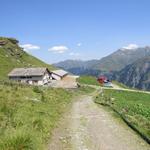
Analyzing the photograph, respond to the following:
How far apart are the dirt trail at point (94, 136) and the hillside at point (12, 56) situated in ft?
343

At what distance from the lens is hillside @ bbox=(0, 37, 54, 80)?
137000mm

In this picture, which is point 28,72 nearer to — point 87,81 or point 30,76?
point 30,76

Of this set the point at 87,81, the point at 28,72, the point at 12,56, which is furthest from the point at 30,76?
the point at 12,56

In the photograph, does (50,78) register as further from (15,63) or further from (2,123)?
(2,123)

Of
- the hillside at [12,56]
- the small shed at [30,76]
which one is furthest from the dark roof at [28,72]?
the hillside at [12,56]

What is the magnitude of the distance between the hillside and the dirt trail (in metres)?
104

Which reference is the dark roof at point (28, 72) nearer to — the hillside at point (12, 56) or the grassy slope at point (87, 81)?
the grassy slope at point (87, 81)

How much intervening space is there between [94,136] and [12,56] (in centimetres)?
13789

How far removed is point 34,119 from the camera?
76.9ft

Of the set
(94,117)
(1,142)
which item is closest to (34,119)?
(1,142)

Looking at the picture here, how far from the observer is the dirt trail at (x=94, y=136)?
19945 mm

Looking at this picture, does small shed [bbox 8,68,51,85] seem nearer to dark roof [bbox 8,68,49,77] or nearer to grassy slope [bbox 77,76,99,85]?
dark roof [bbox 8,68,49,77]

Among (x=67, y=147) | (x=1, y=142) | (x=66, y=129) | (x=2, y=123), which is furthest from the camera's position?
(x=66, y=129)

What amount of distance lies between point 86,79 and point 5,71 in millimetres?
33667
